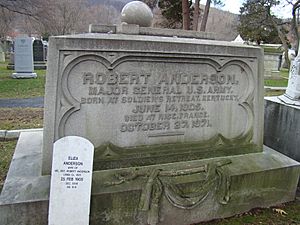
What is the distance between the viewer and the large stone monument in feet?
9.03

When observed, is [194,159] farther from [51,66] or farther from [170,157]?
[51,66]

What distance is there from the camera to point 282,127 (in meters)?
4.39

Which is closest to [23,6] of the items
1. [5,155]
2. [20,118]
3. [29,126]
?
[20,118]

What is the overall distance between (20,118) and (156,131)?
5.09m

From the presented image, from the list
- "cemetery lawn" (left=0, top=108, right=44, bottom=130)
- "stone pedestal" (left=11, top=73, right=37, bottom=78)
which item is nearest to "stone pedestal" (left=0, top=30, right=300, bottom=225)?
"cemetery lawn" (left=0, top=108, right=44, bottom=130)

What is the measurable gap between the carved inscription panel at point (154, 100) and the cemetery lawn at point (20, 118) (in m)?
3.96

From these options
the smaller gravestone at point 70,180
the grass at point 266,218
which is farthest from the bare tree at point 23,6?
the grass at point 266,218

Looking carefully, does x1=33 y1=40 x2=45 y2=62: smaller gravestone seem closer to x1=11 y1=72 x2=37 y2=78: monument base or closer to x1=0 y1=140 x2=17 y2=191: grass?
x1=11 y1=72 x2=37 y2=78: monument base

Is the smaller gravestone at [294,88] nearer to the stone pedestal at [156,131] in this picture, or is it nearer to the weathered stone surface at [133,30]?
the stone pedestal at [156,131]

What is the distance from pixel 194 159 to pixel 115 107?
1.10 metres

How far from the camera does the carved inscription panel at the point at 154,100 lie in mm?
2873

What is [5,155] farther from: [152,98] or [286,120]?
[286,120]

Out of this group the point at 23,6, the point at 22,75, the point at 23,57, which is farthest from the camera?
the point at 23,6

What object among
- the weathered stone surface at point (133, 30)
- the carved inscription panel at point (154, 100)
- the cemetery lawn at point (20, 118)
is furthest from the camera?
the cemetery lawn at point (20, 118)
